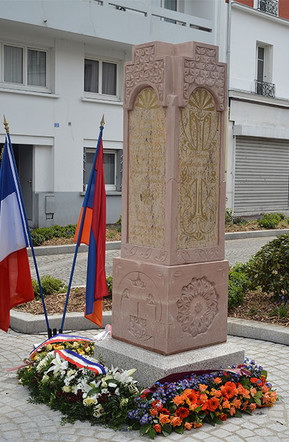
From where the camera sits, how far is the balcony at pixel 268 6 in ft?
78.2

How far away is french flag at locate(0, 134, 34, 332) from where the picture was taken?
6402 millimetres

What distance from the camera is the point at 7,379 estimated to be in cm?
629

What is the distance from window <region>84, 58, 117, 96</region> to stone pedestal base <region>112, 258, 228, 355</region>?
14.0m

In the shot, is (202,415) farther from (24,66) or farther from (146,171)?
(24,66)

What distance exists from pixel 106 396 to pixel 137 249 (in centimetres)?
143

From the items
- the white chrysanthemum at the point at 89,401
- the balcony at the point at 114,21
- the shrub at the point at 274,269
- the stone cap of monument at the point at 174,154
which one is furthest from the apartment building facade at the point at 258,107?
the white chrysanthemum at the point at 89,401

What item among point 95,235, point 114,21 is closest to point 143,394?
point 95,235

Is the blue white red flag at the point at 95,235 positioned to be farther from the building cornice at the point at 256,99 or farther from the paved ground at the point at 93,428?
the building cornice at the point at 256,99

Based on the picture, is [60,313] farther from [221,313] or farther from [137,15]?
[137,15]

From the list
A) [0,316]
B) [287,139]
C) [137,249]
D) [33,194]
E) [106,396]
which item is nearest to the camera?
[106,396]

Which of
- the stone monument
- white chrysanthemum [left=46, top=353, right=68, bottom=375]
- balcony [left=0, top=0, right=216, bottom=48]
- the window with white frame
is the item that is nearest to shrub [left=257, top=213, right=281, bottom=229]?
balcony [left=0, top=0, right=216, bottom=48]

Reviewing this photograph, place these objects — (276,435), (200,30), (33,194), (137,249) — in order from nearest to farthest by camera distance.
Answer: (276,435) < (137,249) < (33,194) < (200,30)

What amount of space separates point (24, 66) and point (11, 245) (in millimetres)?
12241

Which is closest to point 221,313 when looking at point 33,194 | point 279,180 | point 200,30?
point 33,194
